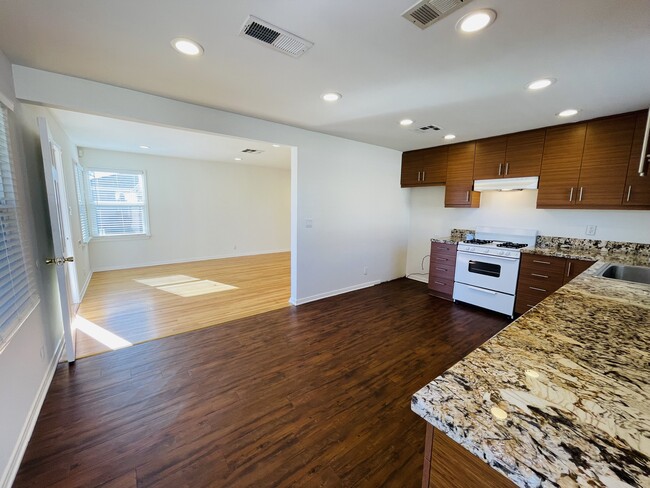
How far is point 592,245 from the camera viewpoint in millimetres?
3377

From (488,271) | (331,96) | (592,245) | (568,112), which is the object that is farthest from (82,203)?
(592,245)

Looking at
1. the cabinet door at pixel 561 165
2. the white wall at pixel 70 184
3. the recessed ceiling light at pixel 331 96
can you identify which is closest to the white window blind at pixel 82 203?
the white wall at pixel 70 184

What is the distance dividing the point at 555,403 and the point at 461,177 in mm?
4079

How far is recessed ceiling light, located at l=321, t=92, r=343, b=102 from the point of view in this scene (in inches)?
98.6

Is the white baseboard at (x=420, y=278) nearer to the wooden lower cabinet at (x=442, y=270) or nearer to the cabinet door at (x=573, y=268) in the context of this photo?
the wooden lower cabinet at (x=442, y=270)

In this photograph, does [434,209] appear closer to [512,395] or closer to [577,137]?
[577,137]

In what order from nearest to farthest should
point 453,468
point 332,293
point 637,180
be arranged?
point 453,468, point 637,180, point 332,293

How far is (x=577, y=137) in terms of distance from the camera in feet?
10.3

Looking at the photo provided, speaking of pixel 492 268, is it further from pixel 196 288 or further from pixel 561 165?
pixel 196 288

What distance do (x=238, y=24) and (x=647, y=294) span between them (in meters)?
2.91

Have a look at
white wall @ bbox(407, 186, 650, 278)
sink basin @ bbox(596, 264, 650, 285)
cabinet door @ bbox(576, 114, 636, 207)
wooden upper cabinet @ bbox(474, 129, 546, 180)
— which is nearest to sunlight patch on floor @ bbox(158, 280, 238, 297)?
white wall @ bbox(407, 186, 650, 278)

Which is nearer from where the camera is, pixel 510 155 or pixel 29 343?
pixel 29 343

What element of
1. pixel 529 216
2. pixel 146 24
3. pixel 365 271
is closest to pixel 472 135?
pixel 529 216

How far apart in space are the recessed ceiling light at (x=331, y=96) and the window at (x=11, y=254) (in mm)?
2343
